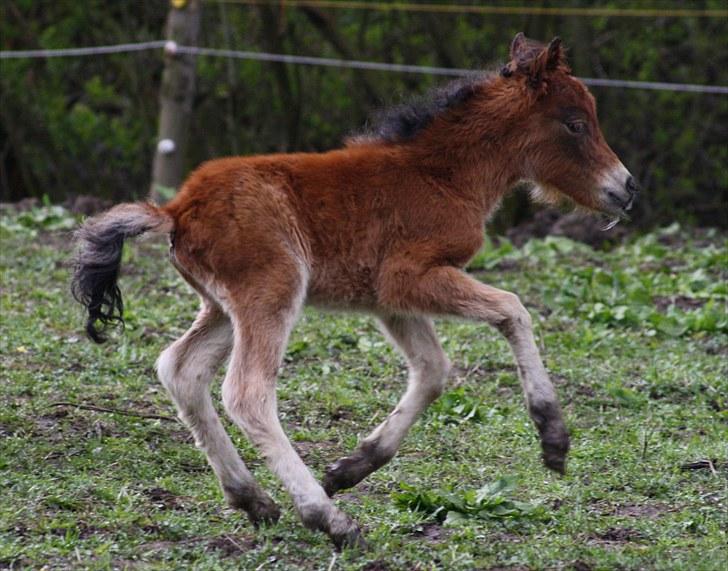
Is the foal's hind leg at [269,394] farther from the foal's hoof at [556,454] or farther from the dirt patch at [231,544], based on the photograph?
the foal's hoof at [556,454]

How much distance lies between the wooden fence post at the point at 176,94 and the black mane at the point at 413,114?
236 inches

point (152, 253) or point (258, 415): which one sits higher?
point (258, 415)

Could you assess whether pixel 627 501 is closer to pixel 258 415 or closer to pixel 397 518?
pixel 397 518

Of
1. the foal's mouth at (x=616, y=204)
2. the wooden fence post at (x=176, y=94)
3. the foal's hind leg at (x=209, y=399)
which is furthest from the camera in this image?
the wooden fence post at (x=176, y=94)

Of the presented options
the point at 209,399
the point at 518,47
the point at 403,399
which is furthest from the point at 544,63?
the point at 209,399

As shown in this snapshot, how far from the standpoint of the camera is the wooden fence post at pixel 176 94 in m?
11.7

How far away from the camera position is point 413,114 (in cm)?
590

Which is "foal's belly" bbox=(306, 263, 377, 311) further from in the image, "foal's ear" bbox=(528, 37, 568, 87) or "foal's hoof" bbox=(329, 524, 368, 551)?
"foal's ear" bbox=(528, 37, 568, 87)

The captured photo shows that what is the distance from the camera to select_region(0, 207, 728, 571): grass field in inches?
182

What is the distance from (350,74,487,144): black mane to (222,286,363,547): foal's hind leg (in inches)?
42.0

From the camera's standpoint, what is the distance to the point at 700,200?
50.1ft

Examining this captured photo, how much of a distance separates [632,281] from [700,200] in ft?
20.1

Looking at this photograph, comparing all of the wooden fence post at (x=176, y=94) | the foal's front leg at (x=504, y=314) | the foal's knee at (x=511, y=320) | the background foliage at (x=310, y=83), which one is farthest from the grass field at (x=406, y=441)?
the background foliage at (x=310, y=83)

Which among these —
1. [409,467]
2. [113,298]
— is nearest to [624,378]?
[409,467]
